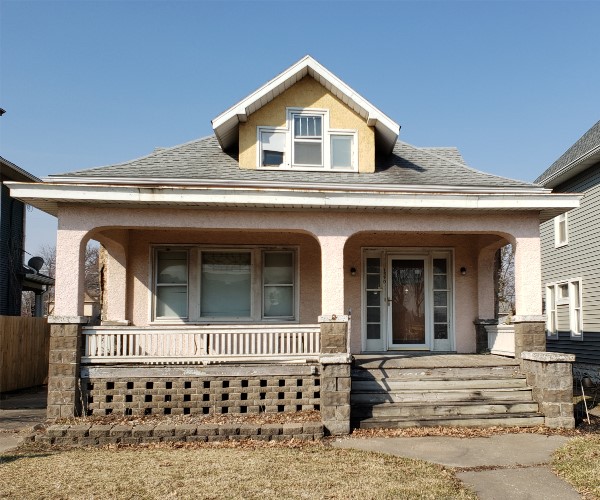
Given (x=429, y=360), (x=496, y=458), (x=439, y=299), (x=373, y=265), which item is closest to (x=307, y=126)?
(x=373, y=265)

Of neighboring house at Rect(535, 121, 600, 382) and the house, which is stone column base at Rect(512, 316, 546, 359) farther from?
neighboring house at Rect(535, 121, 600, 382)

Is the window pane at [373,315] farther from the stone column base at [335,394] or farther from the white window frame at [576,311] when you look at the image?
the white window frame at [576,311]

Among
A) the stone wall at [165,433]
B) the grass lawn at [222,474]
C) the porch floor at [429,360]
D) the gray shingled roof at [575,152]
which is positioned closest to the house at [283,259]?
the porch floor at [429,360]

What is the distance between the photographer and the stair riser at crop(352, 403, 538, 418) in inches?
343

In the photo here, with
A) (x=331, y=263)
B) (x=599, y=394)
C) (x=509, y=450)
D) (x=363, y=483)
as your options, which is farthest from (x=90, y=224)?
(x=599, y=394)

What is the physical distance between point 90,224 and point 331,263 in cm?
405

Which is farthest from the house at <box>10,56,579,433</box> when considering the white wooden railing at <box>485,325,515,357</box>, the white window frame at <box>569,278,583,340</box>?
the white window frame at <box>569,278,583,340</box>

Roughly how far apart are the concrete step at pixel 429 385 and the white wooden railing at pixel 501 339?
3.98ft

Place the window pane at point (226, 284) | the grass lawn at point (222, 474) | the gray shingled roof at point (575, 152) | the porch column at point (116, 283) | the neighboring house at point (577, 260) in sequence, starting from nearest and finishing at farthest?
the grass lawn at point (222, 474), the porch column at point (116, 283), the window pane at point (226, 284), the neighboring house at point (577, 260), the gray shingled roof at point (575, 152)

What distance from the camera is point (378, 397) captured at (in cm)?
895

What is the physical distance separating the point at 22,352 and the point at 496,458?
11.8 meters

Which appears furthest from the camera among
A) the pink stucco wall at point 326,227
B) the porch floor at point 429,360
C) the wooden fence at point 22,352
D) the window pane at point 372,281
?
the wooden fence at point 22,352

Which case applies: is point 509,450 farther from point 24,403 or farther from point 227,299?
point 24,403

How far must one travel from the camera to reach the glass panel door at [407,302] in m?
12.0
